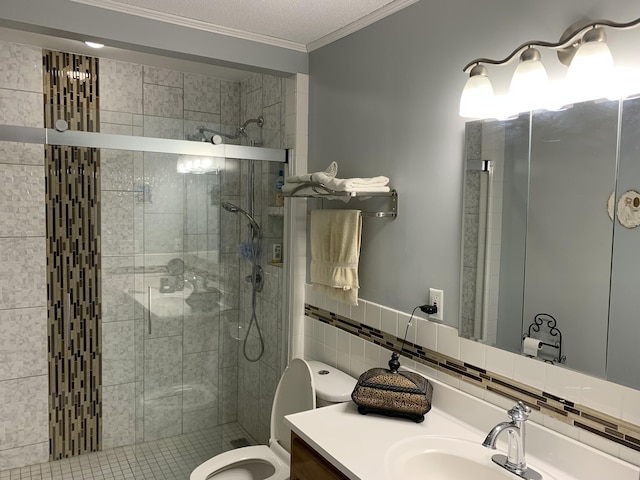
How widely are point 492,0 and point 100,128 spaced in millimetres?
1824

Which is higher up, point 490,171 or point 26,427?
point 490,171

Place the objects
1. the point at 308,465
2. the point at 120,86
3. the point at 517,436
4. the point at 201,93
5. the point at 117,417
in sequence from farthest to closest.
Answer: the point at 201,93 < the point at 120,86 < the point at 117,417 < the point at 308,465 < the point at 517,436

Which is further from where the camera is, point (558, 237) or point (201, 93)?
point (201, 93)

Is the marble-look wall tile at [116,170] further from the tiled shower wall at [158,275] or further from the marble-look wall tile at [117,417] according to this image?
the marble-look wall tile at [117,417]

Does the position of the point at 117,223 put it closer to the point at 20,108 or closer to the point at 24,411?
the point at 20,108

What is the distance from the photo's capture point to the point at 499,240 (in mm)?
1690

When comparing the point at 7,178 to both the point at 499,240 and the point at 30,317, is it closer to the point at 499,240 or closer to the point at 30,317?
the point at 30,317

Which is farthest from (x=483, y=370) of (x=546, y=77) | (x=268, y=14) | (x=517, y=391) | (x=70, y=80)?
(x=70, y=80)

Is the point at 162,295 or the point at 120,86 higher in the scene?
the point at 120,86

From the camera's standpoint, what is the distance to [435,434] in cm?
169

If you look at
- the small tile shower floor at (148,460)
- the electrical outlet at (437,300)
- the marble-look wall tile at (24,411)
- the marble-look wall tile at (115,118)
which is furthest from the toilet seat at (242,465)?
the marble-look wall tile at (115,118)

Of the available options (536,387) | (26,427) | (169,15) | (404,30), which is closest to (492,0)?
(404,30)

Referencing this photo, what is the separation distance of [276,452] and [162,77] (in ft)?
8.01

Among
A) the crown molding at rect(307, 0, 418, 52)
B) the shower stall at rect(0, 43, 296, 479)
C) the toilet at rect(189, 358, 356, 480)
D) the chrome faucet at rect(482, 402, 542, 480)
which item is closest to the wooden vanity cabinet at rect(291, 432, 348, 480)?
the toilet at rect(189, 358, 356, 480)
